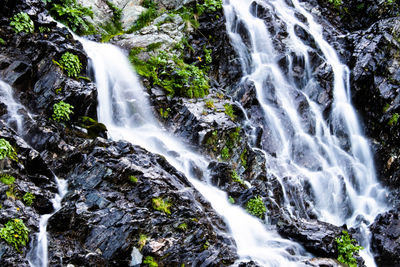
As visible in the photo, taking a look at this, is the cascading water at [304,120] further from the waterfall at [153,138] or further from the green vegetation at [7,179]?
the green vegetation at [7,179]

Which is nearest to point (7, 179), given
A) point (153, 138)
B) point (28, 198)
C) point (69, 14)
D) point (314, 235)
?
point (28, 198)

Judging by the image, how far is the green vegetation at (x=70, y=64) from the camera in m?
8.87

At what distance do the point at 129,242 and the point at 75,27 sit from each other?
8.90 m

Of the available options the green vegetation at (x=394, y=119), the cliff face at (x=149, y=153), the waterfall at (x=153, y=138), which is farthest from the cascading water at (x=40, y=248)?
the green vegetation at (x=394, y=119)

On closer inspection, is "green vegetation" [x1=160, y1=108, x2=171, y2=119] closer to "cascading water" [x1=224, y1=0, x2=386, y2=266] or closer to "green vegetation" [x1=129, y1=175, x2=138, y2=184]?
"cascading water" [x1=224, y1=0, x2=386, y2=266]

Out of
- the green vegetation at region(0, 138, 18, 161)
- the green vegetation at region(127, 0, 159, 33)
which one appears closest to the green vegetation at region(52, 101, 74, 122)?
the green vegetation at region(0, 138, 18, 161)

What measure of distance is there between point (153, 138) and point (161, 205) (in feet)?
12.1

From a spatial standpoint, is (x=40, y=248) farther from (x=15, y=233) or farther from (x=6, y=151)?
(x=6, y=151)

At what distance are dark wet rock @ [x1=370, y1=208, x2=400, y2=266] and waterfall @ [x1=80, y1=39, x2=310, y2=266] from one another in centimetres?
451

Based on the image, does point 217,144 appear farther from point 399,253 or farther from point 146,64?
point 399,253

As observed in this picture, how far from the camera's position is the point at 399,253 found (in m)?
10.7

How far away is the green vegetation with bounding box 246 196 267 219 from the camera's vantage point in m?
8.87

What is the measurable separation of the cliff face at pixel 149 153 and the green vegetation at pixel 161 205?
2.0 inches

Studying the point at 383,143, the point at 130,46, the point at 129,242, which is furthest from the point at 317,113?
the point at 129,242
